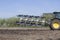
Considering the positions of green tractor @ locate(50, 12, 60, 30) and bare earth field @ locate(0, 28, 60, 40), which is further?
green tractor @ locate(50, 12, 60, 30)

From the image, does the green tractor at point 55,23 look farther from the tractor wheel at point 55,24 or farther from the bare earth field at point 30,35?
the bare earth field at point 30,35

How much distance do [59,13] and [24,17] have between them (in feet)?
37.9

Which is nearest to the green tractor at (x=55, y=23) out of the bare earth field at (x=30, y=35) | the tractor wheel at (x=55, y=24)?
the tractor wheel at (x=55, y=24)

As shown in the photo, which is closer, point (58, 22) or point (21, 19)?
point (58, 22)

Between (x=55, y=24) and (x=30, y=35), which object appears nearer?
(x=30, y=35)

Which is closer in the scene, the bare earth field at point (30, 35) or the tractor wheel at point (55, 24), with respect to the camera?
Answer: the bare earth field at point (30, 35)

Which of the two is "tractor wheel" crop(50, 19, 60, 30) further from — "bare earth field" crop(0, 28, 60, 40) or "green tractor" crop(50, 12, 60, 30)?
"bare earth field" crop(0, 28, 60, 40)

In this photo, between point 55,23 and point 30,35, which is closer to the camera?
point 30,35

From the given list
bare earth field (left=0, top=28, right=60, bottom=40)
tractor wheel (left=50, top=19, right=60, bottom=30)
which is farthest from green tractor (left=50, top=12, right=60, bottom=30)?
bare earth field (left=0, top=28, right=60, bottom=40)

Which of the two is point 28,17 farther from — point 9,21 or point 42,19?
point 9,21

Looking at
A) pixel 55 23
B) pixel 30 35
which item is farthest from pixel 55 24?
pixel 30 35

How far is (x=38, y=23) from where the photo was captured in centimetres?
3306

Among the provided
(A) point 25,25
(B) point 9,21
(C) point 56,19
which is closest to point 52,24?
(C) point 56,19

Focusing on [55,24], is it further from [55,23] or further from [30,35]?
[30,35]
